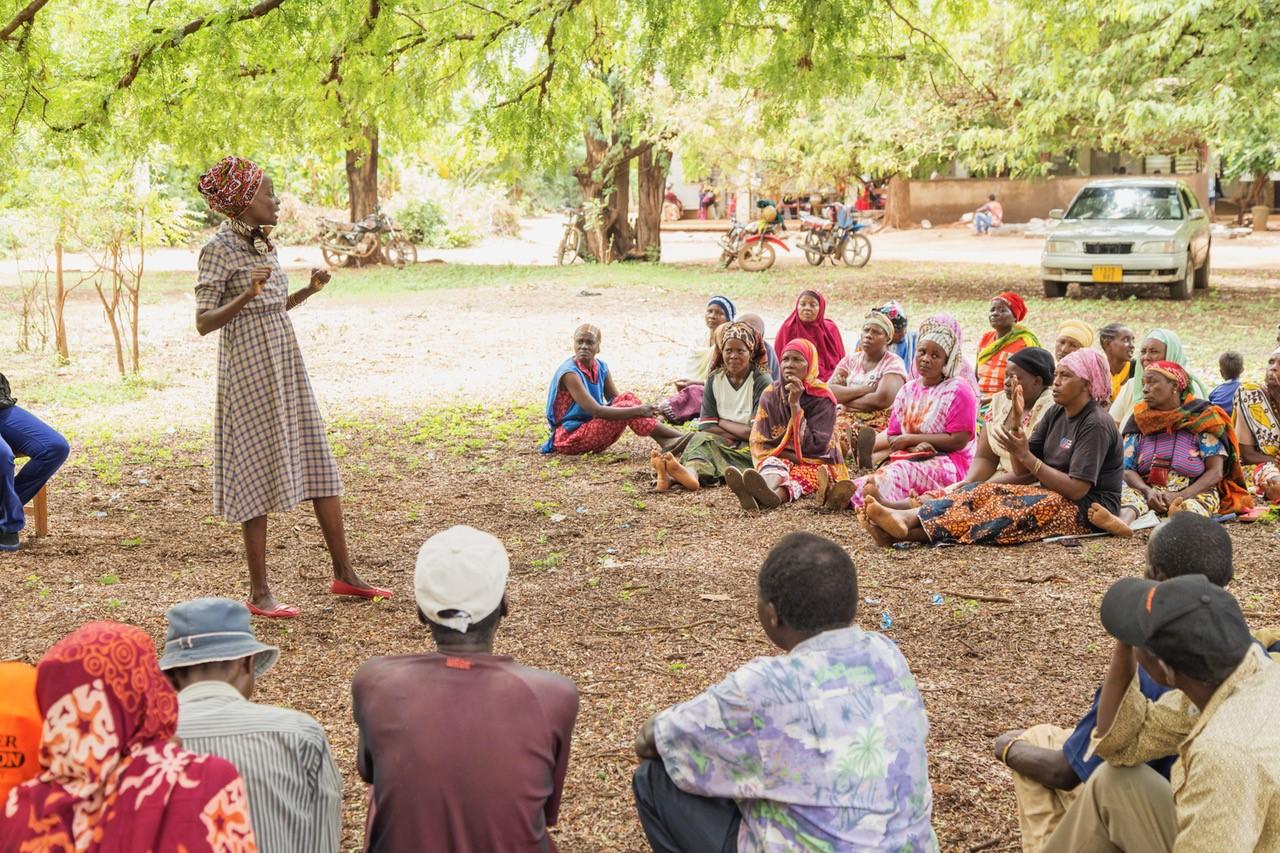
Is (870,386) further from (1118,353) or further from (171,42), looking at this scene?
(171,42)

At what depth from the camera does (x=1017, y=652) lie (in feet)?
16.2

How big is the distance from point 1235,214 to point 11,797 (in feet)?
121

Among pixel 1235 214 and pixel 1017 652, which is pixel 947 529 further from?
pixel 1235 214

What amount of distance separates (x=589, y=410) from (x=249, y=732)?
6106mm

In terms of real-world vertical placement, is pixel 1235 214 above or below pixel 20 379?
above

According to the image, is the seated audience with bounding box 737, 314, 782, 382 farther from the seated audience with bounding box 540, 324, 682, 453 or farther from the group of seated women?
the seated audience with bounding box 540, 324, 682, 453

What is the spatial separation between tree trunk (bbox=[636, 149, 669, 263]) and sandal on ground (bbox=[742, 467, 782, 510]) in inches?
750

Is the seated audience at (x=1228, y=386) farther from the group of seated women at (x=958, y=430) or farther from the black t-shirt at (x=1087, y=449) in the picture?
the black t-shirt at (x=1087, y=449)

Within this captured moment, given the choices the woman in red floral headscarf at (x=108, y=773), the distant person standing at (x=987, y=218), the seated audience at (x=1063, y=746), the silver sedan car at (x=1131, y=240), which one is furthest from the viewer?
the distant person standing at (x=987, y=218)

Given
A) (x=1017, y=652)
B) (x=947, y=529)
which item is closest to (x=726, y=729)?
(x=1017, y=652)

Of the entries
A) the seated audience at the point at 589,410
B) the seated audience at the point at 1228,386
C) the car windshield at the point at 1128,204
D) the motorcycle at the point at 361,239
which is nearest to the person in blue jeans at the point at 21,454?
the seated audience at the point at 589,410

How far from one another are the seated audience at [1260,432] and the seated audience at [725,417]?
274 centimetres

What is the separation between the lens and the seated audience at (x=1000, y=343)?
8680 millimetres

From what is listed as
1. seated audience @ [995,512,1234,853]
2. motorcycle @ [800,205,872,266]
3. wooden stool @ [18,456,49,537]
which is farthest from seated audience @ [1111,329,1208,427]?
motorcycle @ [800,205,872,266]
